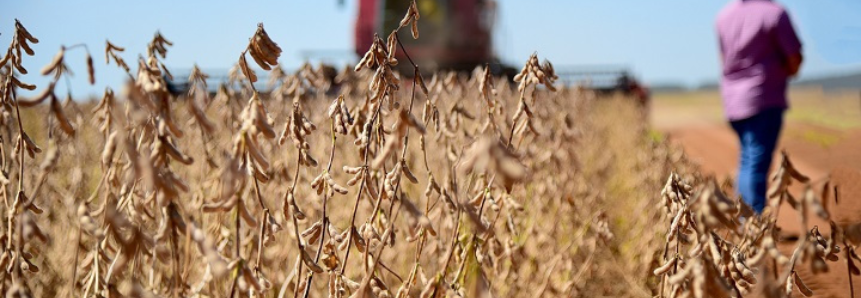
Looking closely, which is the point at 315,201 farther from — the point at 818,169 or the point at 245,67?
the point at 818,169

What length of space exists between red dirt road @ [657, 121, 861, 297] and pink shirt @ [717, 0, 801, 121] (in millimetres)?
282

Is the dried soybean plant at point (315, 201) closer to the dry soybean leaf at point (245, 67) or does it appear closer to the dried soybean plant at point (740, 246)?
the dry soybean leaf at point (245, 67)

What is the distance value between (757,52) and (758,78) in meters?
0.13

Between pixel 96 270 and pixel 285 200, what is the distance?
33 cm

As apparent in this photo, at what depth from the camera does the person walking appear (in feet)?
11.2

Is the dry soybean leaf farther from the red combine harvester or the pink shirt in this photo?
the red combine harvester

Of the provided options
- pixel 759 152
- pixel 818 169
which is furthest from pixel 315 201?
pixel 818 169

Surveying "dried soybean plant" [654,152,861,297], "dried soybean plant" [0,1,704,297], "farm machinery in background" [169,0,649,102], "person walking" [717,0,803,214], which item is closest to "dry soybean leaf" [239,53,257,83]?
"dried soybean plant" [0,1,704,297]

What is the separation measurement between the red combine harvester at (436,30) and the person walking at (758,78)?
934cm

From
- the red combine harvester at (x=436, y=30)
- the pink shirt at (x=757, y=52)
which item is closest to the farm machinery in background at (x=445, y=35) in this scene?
the red combine harvester at (x=436, y=30)

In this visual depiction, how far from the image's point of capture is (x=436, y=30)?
1379cm

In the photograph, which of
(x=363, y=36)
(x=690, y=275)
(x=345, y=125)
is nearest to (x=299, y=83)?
(x=345, y=125)

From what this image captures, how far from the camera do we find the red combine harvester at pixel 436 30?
13.4 metres

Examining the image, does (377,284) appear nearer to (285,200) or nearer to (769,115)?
(285,200)
